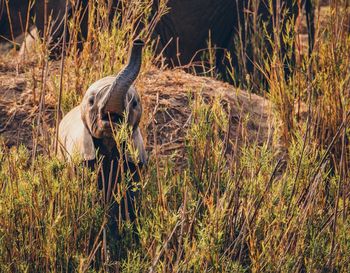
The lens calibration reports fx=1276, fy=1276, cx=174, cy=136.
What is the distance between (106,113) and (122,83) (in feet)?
0.48

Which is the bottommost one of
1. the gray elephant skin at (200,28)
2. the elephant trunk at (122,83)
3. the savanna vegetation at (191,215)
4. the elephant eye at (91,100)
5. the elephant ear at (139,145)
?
the gray elephant skin at (200,28)

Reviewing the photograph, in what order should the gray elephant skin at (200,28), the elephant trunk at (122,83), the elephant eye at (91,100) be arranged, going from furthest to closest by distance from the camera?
the gray elephant skin at (200,28)
the elephant eye at (91,100)
the elephant trunk at (122,83)

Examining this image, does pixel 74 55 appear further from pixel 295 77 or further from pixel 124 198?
pixel 124 198

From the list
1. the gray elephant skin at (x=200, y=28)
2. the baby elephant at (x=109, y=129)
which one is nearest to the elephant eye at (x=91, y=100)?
the baby elephant at (x=109, y=129)

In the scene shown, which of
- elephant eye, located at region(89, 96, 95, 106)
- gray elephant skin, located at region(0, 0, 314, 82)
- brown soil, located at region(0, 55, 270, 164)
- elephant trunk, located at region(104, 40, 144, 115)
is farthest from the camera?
gray elephant skin, located at region(0, 0, 314, 82)

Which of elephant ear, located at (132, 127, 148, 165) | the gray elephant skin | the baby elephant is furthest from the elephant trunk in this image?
the gray elephant skin

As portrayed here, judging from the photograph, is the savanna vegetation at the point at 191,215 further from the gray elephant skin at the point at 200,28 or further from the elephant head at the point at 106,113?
the gray elephant skin at the point at 200,28

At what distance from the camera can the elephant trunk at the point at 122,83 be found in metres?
4.37

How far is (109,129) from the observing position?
4.50 meters

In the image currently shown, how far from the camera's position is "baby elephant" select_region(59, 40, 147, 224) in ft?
14.4

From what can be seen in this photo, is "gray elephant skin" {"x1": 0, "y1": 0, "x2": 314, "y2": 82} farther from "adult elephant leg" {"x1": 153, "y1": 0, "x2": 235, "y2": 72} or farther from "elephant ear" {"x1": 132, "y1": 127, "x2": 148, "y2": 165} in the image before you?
"elephant ear" {"x1": 132, "y1": 127, "x2": 148, "y2": 165}

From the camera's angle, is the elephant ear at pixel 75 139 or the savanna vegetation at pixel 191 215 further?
the elephant ear at pixel 75 139

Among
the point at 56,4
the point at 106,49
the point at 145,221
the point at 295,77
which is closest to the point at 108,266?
the point at 145,221

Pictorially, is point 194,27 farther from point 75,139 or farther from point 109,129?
point 109,129
